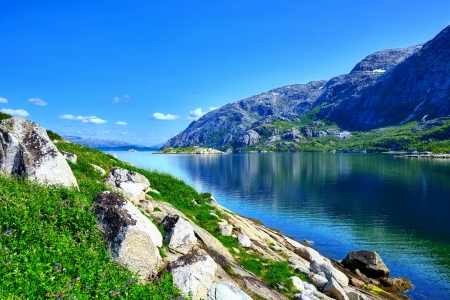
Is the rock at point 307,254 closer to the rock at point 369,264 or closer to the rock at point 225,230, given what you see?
the rock at point 369,264

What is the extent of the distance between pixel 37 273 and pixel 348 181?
114 m

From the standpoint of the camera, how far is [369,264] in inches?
1384

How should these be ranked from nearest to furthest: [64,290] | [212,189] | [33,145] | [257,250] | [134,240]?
[64,290], [134,240], [33,145], [257,250], [212,189]

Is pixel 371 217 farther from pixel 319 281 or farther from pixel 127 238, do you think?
pixel 127 238

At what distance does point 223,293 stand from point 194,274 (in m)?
1.88

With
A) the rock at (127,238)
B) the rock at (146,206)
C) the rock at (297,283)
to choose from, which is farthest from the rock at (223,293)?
the rock at (146,206)

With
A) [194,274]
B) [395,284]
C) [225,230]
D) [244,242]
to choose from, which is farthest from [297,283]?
[395,284]

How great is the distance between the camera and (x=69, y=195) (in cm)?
1616

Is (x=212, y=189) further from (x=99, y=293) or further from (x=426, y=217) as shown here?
(x=99, y=293)

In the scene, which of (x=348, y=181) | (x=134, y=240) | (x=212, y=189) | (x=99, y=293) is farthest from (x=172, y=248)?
(x=348, y=181)

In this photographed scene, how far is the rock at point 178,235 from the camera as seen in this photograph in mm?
18433

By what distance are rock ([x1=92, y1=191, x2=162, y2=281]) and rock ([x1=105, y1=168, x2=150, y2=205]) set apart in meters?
9.01

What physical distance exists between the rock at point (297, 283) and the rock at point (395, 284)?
16086 mm

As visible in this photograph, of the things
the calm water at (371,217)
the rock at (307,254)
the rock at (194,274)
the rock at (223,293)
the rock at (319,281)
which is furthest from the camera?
the calm water at (371,217)
